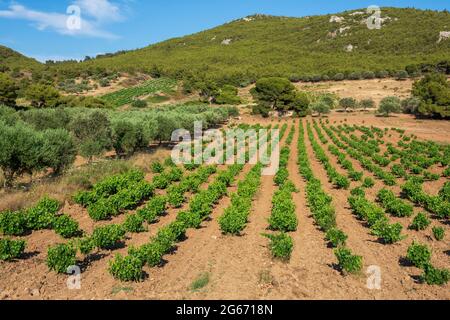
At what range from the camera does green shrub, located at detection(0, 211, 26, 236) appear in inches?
507

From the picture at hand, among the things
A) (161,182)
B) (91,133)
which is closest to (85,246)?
(161,182)

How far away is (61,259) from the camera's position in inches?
399

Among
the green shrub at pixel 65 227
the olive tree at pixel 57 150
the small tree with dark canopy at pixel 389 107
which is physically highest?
the small tree with dark canopy at pixel 389 107

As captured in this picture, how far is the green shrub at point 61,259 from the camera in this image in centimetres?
1007

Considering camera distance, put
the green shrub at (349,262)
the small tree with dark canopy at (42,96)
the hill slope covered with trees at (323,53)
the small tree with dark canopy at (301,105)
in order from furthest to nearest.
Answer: the hill slope covered with trees at (323,53), the small tree with dark canopy at (301,105), the small tree with dark canopy at (42,96), the green shrub at (349,262)

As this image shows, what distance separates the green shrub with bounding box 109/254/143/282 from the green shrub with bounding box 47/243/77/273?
1330mm

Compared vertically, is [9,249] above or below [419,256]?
above

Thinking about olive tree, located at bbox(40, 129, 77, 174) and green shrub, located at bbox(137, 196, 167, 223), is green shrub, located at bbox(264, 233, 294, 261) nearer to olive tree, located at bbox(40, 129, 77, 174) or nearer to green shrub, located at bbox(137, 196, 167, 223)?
green shrub, located at bbox(137, 196, 167, 223)

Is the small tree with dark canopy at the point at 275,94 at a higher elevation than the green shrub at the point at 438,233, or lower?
higher

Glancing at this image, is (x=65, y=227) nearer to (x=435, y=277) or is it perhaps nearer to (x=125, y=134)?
(x=435, y=277)

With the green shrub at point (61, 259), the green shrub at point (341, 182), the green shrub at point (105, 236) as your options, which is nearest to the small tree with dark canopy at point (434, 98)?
the green shrub at point (341, 182)

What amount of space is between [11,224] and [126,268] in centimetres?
596

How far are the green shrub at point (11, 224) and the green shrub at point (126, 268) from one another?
17.7 feet

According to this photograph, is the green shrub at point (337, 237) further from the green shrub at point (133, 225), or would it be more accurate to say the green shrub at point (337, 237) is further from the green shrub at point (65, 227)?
the green shrub at point (65, 227)
